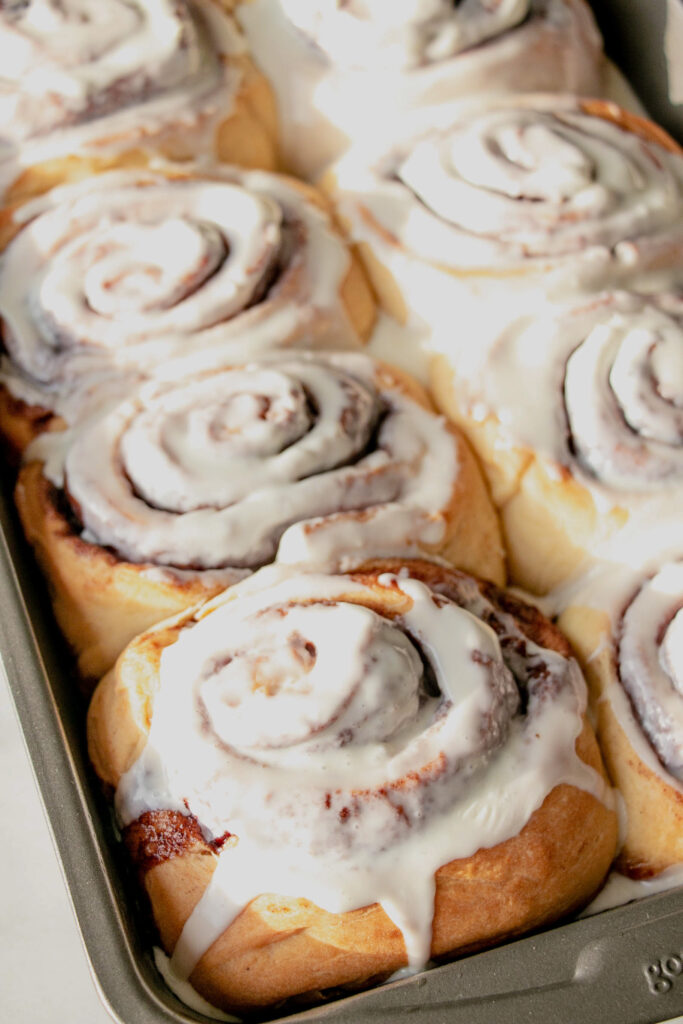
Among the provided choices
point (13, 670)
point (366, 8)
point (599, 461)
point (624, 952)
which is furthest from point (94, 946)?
point (366, 8)

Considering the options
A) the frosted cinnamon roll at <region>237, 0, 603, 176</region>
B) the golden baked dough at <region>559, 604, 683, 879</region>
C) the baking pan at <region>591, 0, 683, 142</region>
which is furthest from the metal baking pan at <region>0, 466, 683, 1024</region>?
the baking pan at <region>591, 0, 683, 142</region>

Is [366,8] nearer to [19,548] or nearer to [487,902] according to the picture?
[19,548]

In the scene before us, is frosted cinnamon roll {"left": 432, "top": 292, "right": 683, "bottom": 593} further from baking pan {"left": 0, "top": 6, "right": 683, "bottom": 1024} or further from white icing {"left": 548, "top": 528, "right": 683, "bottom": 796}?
baking pan {"left": 0, "top": 6, "right": 683, "bottom": 1024}

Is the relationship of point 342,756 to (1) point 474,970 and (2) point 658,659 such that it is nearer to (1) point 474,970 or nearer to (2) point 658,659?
(1) point 474,970

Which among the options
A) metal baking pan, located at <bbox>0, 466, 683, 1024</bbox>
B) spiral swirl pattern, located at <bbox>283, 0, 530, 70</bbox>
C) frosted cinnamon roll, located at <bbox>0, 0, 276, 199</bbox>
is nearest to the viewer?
metal baking pan, located at <bbox>0, 466, 683, 1024</bbox>

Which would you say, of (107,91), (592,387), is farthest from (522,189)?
(107,91)

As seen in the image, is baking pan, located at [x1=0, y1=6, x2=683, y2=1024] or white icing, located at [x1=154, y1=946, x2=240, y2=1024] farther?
white icing, located at [x1=154, y1=946, x2=240, y2=1024]

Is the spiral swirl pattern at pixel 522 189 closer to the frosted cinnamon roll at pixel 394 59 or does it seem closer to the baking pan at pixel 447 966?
Answer: the frosted cinnamon roll at pixel 394 59

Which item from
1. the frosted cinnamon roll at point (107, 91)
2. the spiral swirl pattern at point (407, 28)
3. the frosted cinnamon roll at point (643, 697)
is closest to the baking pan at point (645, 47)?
the spiral swirl pattern at point (407, 28)
